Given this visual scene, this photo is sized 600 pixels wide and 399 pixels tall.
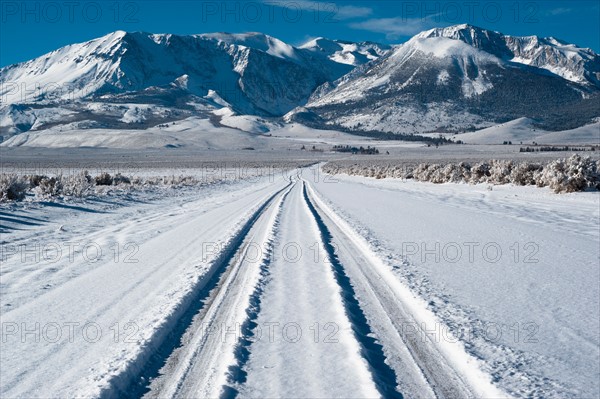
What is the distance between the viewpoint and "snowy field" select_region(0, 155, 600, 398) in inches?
154

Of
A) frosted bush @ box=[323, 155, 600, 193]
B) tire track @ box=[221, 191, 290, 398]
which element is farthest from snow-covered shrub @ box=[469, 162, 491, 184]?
tire track @ box=[221, 191, 290, 398]

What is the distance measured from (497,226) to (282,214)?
239 inches

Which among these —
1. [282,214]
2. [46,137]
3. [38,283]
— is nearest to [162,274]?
[38,283]

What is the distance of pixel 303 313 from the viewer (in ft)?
17.9

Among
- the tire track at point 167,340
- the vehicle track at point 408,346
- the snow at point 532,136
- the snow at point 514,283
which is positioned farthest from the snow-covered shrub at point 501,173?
the snow at point 532,136

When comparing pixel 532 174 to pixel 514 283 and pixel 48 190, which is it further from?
pixel 48 190

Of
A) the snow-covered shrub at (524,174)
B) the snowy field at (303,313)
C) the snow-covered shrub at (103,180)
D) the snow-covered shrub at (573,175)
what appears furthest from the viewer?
the snow-covered shrub at (103,180)

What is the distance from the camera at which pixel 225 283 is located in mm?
6754

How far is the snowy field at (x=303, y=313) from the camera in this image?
3.91m

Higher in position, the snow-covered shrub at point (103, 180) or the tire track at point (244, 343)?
the snow-covered shrub at point (103, 180)

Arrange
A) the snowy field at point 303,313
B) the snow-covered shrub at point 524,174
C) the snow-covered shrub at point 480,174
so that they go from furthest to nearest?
the snow-covered shrub at point 480,174
the snow-covered shrub at point 524,174
the snowy field at point 303,313

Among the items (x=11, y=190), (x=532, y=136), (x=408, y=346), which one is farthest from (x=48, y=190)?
(x=532, y=136)

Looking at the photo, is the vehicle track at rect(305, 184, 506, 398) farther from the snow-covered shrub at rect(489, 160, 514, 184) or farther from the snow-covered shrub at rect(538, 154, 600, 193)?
the snow-covered shrub at rect(489, 160, 514, 184)

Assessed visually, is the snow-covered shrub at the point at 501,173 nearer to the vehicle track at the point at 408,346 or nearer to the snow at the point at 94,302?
the snow at the point at 94,302
